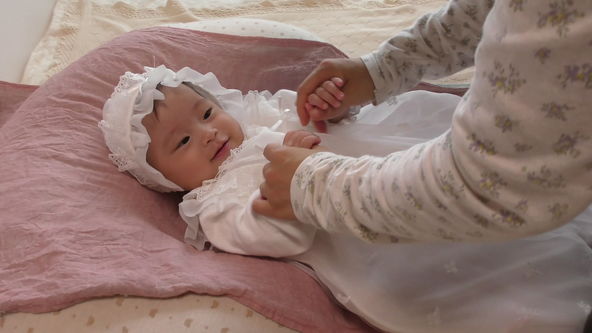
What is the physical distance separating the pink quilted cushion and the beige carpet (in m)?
0.29

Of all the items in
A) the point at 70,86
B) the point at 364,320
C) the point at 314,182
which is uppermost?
the point at 314,182

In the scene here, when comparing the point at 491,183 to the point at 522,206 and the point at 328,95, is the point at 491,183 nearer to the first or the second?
the point at 522,206

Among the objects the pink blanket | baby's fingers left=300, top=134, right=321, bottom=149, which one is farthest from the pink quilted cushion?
baby's fingers left=300, top=134, right=321, bottom=149

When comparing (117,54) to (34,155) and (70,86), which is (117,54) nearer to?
(70,86)

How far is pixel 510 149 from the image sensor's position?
458mm

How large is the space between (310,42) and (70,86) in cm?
62

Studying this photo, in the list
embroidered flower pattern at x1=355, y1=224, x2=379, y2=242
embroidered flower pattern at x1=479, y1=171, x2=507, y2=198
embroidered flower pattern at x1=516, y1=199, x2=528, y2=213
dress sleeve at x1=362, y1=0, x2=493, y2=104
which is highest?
embroidered flower pattern at x1=479, y1=171, x2=507, y2=198

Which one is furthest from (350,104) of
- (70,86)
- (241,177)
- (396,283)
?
(70,86)

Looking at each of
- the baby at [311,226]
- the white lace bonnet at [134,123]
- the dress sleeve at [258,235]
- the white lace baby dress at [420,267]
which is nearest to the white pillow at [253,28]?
the baby at [311,226]

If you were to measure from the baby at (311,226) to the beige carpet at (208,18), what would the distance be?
469 millimetres

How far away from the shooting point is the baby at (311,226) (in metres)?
0.78

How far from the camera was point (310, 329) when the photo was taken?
0.78m

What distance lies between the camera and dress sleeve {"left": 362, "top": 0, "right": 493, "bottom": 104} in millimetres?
954

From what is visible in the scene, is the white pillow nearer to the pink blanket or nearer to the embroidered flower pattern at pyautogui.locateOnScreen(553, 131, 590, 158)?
the pink blanket
